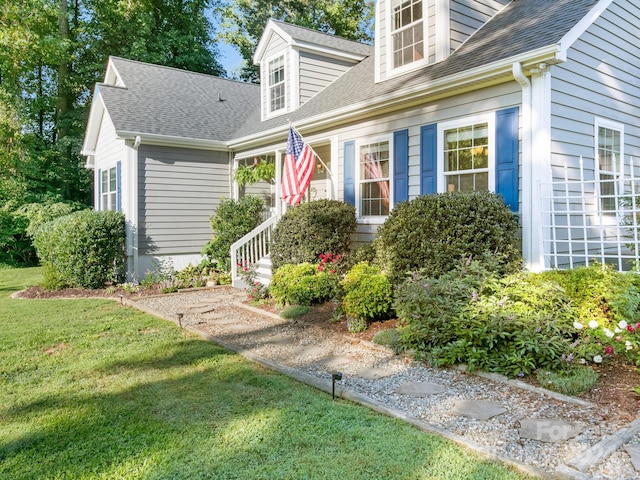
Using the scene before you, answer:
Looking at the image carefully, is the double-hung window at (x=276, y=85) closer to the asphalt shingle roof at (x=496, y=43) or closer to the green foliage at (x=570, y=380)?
the asphalt shingle roof at (x=496, y=43)

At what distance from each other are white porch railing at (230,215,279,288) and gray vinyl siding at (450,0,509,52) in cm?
469

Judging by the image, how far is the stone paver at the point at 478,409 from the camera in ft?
11.1

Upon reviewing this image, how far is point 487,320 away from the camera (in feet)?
14.3

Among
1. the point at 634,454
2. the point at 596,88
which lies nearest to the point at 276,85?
the point at 596,88

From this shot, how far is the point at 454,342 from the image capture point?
4586 mm

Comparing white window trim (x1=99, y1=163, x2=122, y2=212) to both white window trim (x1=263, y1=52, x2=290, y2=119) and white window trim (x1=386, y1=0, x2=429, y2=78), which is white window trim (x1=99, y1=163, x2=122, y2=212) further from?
white window trim (x1=386, y1=0, x2=429, y2=78)

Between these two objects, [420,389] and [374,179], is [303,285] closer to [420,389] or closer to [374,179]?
[374,179]

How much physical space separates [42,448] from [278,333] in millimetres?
3263

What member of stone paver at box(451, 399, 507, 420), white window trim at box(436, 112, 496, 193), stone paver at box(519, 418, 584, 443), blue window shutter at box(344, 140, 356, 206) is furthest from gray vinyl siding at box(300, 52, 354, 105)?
stone paver at box(519, 418, 584, 443)

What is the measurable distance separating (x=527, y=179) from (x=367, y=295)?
8.12 ft

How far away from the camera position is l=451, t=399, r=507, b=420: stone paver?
11.1 feet

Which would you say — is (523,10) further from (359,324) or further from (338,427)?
(338,427)

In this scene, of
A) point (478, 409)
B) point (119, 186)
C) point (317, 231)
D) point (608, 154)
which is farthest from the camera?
point (119, 186)

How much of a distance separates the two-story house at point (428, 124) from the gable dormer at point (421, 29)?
2cm
